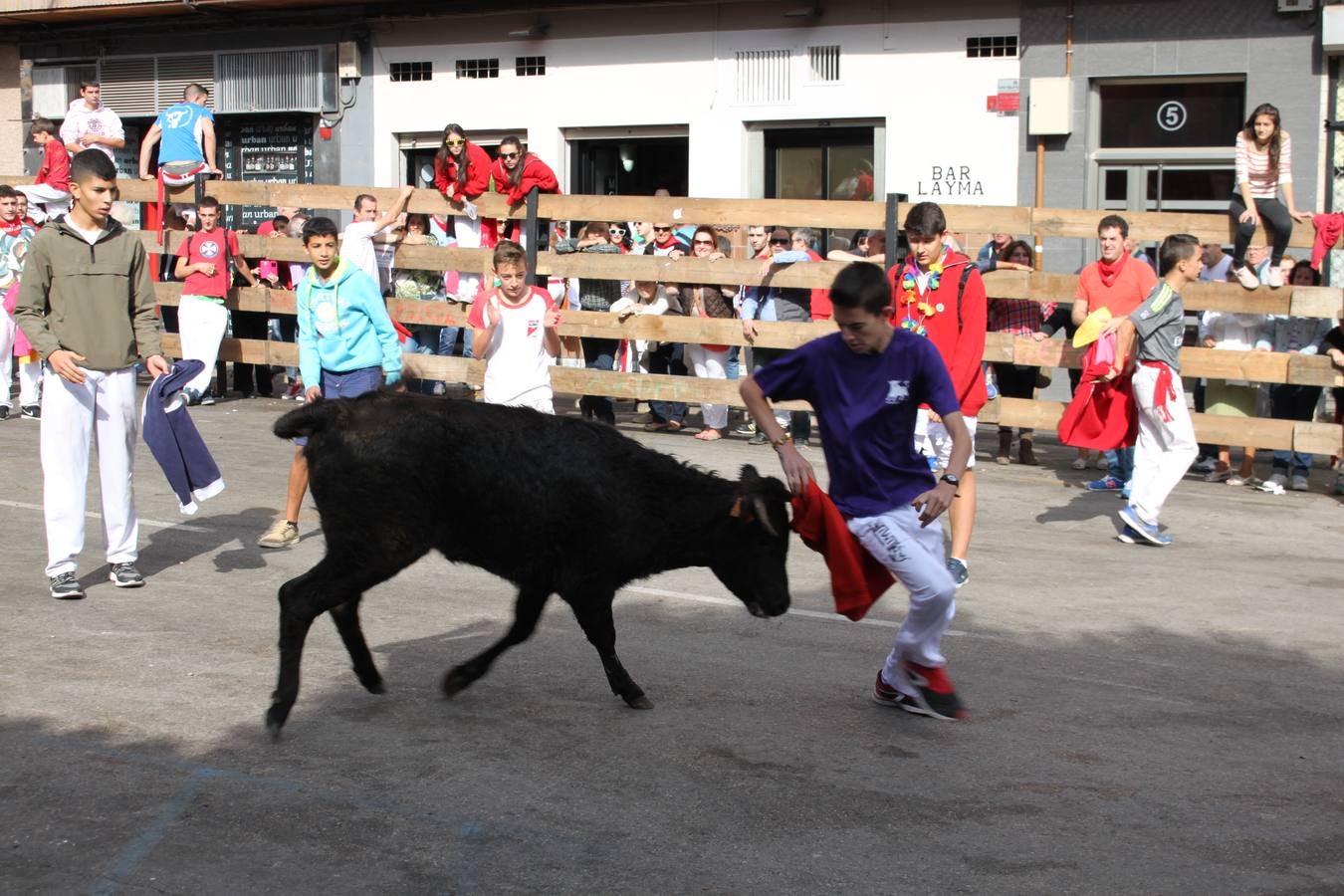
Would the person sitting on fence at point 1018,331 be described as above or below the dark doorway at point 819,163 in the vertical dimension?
below

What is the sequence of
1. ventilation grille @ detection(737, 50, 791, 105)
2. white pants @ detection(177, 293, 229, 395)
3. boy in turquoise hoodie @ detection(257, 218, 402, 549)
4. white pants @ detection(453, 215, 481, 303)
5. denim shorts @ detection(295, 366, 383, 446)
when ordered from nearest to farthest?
boy in turquoise hoodie @ detection(257, 218, 402, 549), denim shorts @ detection(295, 366, 383, 446), white pants @ detection(453, 215, 481, 303), white pants @ detection(177, 293, 229, 395), ventilation grille @ detection(737, 50, 791, 105)

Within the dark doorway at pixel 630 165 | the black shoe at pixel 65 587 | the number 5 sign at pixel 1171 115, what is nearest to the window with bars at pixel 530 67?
Result: the dark doorway at pixel 630 165

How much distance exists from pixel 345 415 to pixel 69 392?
2.49m

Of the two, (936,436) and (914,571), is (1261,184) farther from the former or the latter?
(914,571)

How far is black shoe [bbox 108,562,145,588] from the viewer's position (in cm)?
794

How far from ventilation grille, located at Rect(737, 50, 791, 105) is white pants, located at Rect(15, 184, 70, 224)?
815 centimetres

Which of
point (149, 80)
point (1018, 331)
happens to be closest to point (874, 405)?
point (1018, 331)

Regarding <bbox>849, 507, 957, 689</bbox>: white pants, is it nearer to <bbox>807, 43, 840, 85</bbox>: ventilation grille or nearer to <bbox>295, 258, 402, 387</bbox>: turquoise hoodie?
<bbox>295, 258, 402, 387</bbox>: turquoise hoodie

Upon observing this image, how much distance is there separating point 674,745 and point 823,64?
14509mm

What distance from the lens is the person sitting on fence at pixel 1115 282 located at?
11.4 m

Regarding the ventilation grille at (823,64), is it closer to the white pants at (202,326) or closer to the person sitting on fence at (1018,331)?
the person sitting on fence at (1018,331)

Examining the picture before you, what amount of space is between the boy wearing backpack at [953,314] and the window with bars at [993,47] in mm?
10117

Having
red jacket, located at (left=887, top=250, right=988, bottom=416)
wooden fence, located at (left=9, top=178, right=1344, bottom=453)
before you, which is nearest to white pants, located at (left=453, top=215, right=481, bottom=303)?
wooden fence, located at (left=9, top=178, right=1344, bottom=453)

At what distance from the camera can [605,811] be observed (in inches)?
195
